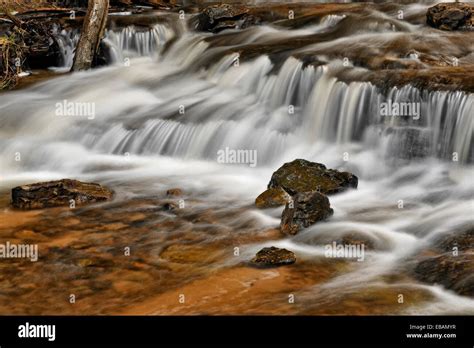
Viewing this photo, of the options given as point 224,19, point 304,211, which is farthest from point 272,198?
point 224,19

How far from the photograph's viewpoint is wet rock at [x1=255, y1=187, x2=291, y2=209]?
8664 millimetres

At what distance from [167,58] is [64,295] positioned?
9.70 metres

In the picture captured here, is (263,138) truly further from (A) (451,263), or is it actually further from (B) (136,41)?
(B) (136,41)

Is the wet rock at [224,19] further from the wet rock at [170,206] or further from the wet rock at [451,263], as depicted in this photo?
the wet rock at [451,263]

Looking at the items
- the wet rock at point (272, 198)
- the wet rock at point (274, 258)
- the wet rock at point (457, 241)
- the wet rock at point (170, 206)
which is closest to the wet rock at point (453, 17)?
the wet rock at point (272, 198)

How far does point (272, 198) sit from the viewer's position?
28.6ft

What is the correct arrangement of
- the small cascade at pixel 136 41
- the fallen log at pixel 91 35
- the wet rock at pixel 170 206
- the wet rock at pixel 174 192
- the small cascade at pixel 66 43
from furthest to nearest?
the small cascade at pixel 66 43
the small cascade at pixel 136 41
the fallen log at pixel 91 35
the wet rock at pixel 174 192
the wet rock at pixel 170 206

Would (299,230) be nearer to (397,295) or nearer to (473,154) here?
(397,295)

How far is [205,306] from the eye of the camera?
5977 millimetres

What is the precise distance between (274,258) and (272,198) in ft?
6.30

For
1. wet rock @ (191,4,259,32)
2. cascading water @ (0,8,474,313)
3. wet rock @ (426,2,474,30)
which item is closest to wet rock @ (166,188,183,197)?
cascading water @ (0,8,474,313)

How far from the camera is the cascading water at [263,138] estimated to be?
845 cm

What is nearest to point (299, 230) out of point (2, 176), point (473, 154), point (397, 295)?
point (397, 295)

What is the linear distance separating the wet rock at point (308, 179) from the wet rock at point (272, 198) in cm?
7
